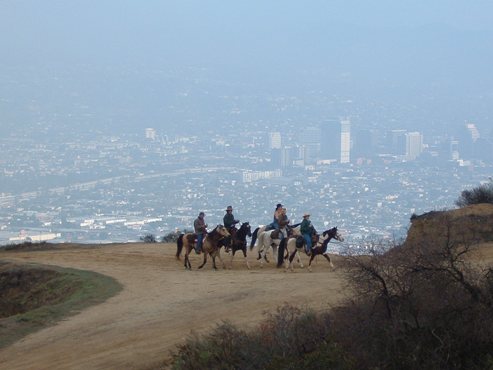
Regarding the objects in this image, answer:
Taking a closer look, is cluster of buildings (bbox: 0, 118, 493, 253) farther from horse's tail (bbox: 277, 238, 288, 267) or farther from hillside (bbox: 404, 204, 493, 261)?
horse's tail (bbox: 277, 238, 288, 267)

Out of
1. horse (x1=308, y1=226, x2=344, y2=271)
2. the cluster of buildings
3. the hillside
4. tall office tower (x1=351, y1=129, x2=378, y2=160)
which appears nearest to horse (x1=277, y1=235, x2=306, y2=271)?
horse (x1=308, y1=226, x2=344, y2=271)

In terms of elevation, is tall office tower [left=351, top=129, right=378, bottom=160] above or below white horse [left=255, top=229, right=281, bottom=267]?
below

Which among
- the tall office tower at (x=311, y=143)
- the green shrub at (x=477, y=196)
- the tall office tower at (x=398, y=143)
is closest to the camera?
the green shrub at (x=477, y=196)

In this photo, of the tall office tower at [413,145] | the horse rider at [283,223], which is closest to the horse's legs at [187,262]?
the horse rider at [283,223]

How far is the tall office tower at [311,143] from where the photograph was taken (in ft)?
339

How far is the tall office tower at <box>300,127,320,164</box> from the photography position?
10347cm

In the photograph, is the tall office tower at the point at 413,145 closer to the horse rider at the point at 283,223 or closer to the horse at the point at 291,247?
the horse rider at the point at 283,223

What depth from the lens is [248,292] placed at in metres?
23.0

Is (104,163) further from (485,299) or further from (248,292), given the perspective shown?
(485,299)

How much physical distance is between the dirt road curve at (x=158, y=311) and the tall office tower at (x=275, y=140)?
262ft

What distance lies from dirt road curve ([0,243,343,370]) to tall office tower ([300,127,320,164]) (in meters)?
73.6

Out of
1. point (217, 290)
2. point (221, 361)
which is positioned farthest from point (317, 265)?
point (221, 361)

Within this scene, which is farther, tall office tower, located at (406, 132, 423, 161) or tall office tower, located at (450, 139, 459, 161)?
tall office tower, located at (406, 132, 423, 161)

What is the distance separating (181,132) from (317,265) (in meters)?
94.4
